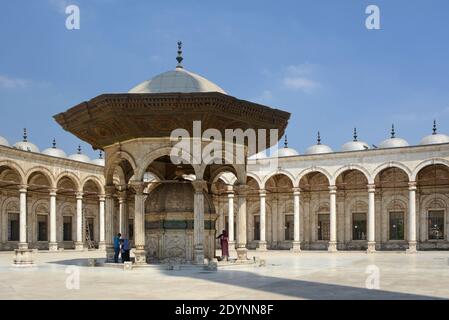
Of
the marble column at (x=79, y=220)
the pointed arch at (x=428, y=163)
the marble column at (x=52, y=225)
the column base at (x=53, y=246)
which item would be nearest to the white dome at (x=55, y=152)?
the marble column at (x=79, y=220)

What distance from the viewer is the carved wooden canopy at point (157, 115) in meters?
14.4

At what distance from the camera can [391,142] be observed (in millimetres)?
38031

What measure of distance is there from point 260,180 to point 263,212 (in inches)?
83.5

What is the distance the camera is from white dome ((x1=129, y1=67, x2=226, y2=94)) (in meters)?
16.2

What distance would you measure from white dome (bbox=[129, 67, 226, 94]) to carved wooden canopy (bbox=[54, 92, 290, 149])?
1303 millimetres

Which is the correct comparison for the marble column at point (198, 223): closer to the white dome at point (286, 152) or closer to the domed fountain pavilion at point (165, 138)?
the domed fountain pavilion at point (165, 138)

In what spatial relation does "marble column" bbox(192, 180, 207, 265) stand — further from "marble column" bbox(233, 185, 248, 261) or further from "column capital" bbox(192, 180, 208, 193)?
"marble column" bbox(233, 185, 248, 261)

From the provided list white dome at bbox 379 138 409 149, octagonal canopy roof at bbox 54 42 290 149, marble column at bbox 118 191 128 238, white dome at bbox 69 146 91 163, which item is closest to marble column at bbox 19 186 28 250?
white dome at bbox 69 146 91 163

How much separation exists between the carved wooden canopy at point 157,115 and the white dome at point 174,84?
1303 millimetres

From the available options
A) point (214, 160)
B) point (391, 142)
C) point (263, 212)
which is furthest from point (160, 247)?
point (391, 142)

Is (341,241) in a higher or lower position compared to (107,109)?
lower

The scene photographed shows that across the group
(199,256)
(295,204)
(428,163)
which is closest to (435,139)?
(428,163)
